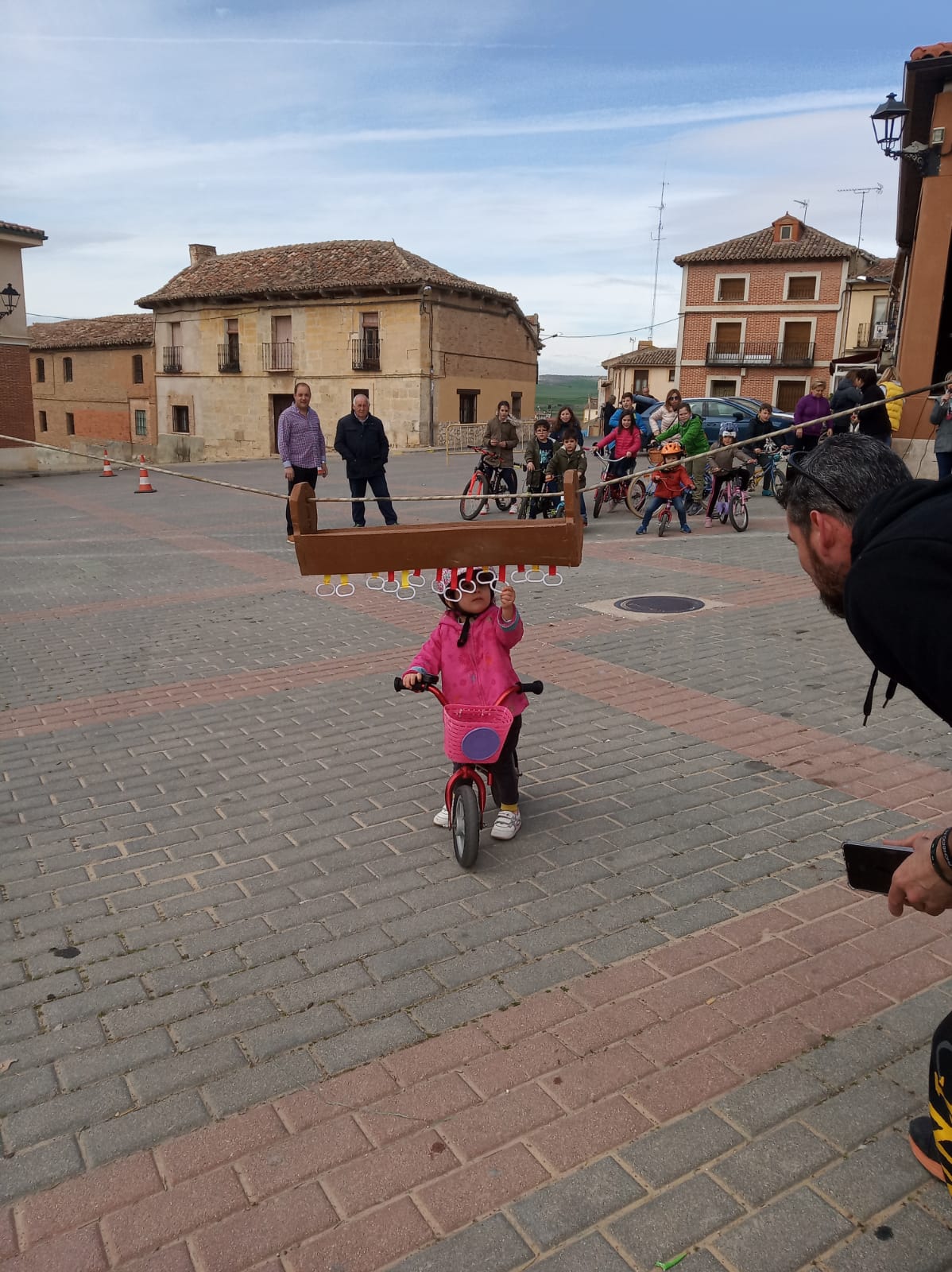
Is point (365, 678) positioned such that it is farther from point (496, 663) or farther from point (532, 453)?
point (532, 453)

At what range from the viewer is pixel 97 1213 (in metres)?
2.30

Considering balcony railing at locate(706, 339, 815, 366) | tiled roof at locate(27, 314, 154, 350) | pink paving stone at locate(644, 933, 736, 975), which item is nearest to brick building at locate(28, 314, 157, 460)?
tiled roof at locate(27, 314, 154, 350)

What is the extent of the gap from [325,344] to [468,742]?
40127 mm

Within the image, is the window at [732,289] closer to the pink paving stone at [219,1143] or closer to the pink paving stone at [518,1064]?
the pink paving stone at [518,1064]

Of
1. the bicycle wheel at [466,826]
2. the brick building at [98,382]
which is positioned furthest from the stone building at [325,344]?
the bicycle wheel at [466,826]

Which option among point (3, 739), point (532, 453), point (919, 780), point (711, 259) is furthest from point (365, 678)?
point (711, 259)

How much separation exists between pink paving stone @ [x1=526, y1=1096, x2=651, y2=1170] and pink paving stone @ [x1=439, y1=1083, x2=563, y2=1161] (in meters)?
0.04

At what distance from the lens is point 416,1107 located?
8.69ft

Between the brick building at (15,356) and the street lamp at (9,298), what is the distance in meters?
0.02

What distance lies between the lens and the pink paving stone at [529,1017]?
2.96 metres

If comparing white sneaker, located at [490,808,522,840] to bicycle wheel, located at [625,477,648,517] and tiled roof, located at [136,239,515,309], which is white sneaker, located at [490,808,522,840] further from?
tiled roof, located at [136,239,515,309]

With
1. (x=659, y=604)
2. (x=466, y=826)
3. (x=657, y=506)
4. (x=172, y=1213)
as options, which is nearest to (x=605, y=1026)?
(x=466, y=826)

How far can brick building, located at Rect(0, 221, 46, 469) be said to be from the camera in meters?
26.6

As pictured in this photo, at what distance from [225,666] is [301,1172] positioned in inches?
203
